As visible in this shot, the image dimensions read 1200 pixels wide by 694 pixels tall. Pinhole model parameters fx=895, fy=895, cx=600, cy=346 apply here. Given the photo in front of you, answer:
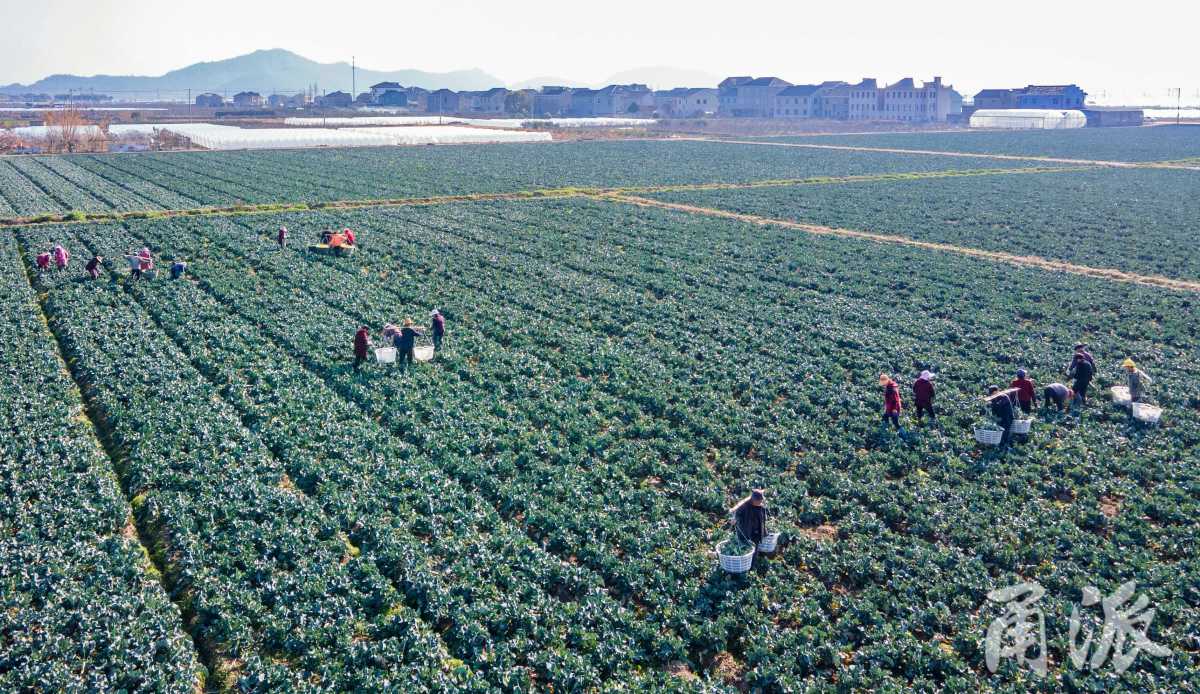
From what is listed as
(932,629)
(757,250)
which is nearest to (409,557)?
(932,629)

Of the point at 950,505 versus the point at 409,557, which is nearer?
the point at 409,557

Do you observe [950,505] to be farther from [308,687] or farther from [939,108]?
[939,108]

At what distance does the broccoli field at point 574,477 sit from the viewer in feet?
41.8

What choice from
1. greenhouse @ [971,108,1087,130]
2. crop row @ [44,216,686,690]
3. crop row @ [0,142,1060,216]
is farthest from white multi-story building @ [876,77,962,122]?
crop row @ [44,216,686,690]

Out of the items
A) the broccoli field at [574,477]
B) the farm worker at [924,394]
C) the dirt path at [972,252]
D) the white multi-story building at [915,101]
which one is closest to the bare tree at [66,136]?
the broccoli field at [574,477]

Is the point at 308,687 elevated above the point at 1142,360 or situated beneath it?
situated beneath

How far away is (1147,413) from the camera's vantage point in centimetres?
2048

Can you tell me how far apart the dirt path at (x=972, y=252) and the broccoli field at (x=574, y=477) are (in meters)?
0.85

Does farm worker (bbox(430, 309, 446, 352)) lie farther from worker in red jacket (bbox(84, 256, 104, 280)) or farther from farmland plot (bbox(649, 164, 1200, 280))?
farmland plot (bbox(649, 164, 1200, 280))

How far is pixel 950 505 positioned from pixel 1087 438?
525 centimetres

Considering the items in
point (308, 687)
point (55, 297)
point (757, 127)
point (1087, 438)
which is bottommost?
point (308, 687)

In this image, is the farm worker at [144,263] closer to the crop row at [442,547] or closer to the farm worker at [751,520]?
the crop row at [442,547]

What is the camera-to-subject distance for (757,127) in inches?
5965

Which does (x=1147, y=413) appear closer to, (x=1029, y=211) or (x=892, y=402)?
(x=892, y=402)
